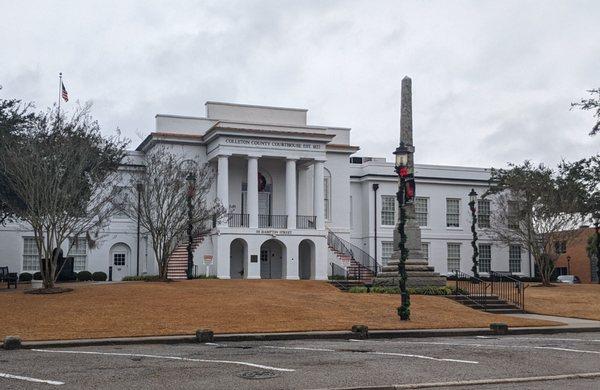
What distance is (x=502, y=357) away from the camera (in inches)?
558

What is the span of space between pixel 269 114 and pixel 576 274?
3773 cm

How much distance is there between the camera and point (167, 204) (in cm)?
3538

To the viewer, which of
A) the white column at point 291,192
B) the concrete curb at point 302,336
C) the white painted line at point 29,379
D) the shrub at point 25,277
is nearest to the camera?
the white painted line at point 29,379

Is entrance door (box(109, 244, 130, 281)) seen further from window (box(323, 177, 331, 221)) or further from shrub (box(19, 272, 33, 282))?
window (box(323, 177, 331, 221))

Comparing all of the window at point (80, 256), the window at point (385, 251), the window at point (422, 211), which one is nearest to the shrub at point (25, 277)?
the window at point (80, 256)

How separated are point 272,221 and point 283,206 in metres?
1.86

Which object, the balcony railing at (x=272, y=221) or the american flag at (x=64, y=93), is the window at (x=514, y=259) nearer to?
the balcony railing at (x=272, y=221)

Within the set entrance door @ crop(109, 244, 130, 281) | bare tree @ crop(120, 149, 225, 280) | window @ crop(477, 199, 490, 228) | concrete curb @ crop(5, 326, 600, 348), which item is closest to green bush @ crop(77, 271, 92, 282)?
entrance door @ crop(109, 244, 130, 281)

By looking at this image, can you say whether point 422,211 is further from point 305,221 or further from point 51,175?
point 51,175

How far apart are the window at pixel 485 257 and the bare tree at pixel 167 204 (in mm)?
24464

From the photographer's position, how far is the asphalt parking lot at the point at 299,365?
1085cm

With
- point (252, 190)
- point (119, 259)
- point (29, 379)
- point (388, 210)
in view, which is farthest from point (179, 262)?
point (29, 379)

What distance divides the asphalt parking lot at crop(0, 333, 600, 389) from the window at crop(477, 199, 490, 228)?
3759 cm

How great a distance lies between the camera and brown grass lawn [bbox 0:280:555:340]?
742 inches
